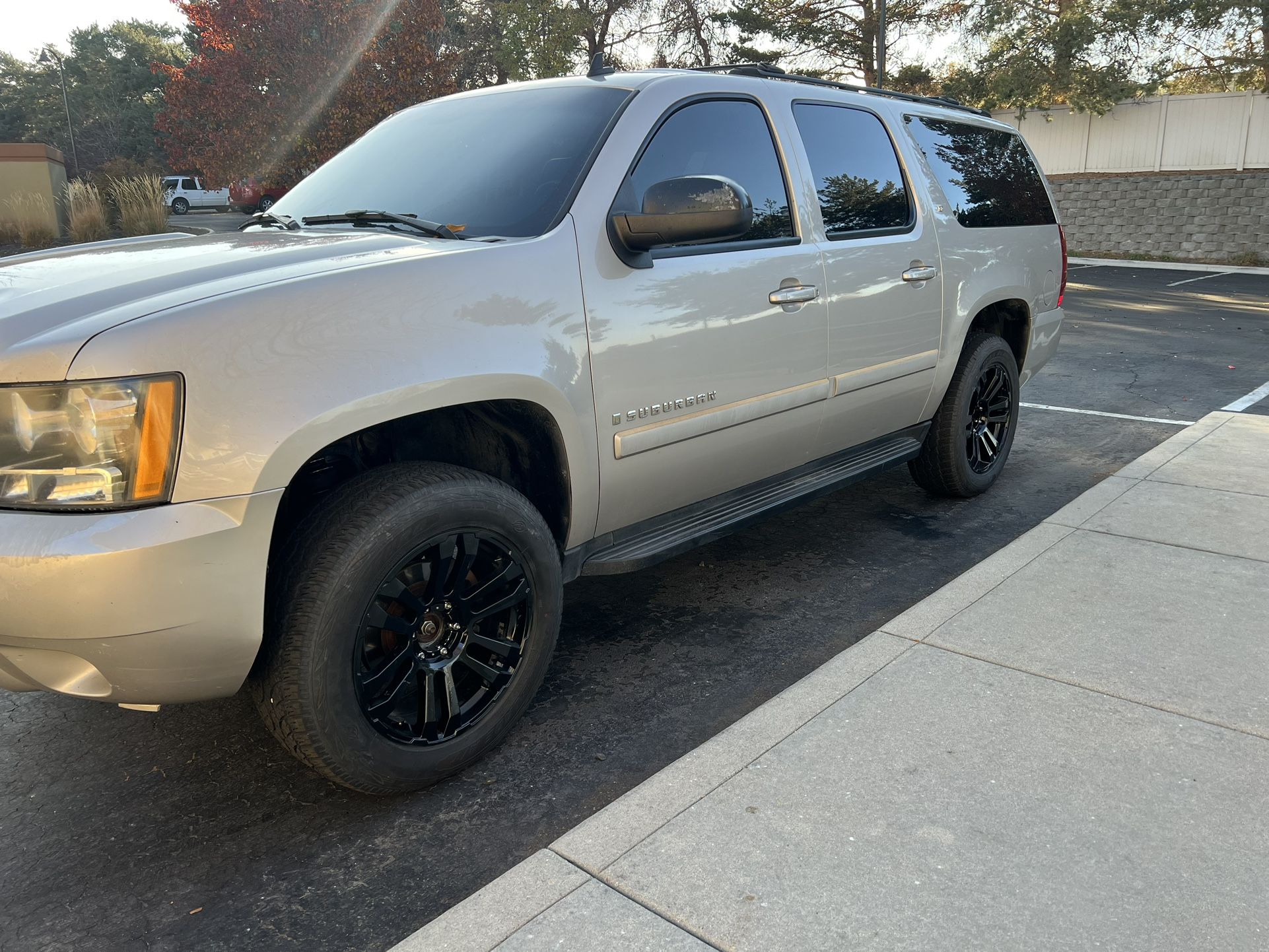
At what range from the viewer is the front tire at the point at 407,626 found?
2.41 meters

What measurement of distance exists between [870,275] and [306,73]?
13.9 metres

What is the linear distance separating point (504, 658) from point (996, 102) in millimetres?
24681

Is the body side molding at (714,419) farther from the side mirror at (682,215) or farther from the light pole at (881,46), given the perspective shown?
the light pole at (881,46)

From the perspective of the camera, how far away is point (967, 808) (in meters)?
2.50

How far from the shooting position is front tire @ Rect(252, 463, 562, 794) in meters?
2.41

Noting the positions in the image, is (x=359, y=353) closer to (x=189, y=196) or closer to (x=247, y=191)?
(x=247, y=191)

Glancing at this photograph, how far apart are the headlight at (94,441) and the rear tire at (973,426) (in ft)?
12.2

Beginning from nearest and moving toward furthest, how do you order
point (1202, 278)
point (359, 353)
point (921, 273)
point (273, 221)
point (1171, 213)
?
point (359, 353), point (273, 221), point (921, 273), point (1202, 278), point (1171, 213)

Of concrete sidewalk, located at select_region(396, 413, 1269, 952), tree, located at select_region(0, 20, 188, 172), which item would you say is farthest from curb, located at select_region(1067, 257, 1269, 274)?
tree, located at select_region(0, 20, 188, 172)

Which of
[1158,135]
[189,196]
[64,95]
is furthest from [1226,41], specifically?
[64,95]

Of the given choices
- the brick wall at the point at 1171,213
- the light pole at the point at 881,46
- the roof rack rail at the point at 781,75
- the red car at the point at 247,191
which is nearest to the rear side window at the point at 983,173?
the roof rack rail at the point at 781,75

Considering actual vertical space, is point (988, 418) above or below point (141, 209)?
below

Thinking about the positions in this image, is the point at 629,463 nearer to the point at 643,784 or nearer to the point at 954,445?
the point at 643,784

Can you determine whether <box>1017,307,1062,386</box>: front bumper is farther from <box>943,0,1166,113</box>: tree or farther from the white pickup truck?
the white pickup truck
